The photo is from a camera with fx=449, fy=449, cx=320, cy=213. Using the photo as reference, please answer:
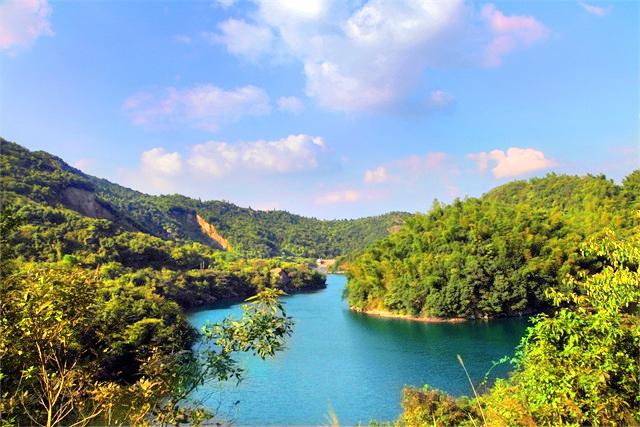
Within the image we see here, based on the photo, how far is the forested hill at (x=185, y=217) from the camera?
3966 centimetres

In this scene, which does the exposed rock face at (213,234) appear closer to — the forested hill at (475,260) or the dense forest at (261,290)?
the dense forest at (261,290)

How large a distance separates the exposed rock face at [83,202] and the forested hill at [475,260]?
26283mm

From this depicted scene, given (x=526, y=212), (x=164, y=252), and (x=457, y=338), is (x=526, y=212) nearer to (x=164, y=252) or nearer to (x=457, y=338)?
(x=457, y=338)

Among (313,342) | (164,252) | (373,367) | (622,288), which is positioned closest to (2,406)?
(622,288)

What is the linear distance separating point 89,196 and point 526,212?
3867 centimetres

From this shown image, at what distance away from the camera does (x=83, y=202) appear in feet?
139

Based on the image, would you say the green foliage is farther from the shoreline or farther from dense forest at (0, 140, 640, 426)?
the shoreline

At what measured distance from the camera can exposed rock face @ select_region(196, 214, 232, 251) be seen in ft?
Answer: 256

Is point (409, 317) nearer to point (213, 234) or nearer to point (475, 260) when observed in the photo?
point (475, 260)

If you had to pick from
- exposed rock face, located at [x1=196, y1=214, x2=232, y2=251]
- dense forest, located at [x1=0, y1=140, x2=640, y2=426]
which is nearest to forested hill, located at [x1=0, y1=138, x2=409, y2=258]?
exposed rock face, located at [x1=196, y1=214, x2=232, y2=251]

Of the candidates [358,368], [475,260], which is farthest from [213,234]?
[358,368]

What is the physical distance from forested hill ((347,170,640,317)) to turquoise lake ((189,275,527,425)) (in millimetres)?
1422

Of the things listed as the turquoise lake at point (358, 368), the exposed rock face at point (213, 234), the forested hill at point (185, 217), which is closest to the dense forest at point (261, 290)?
the forested hill at point (185, 217)

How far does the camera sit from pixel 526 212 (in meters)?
30.4
